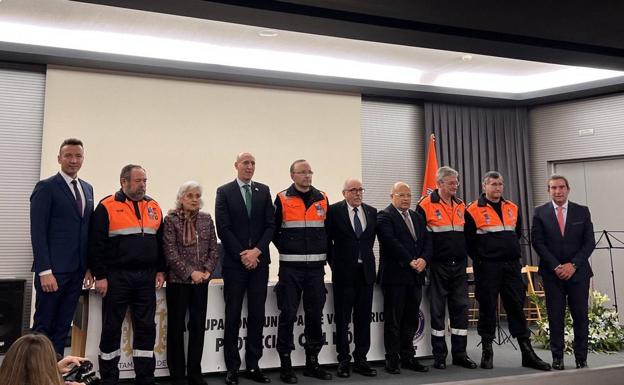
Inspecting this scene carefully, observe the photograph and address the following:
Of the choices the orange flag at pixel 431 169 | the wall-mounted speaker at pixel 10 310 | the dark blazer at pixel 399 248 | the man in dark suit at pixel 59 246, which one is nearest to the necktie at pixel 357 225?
the dark blazer at pixel 399 248

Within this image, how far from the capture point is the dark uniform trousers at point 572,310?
14.1ft

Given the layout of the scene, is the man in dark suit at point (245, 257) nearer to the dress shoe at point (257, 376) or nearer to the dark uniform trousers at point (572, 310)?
the dress shoe at point (257, 376)

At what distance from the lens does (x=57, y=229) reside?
3.54 meters

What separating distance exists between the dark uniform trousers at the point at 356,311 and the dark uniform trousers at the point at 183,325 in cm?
105

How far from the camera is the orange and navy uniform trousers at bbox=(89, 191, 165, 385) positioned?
356 centimetres

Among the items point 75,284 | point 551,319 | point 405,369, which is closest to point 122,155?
point 75,284

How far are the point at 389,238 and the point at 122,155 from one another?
368cm

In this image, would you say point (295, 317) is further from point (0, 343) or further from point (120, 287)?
point (0, 343)

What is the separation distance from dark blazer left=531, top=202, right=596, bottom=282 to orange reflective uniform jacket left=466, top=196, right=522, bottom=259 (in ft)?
0.67

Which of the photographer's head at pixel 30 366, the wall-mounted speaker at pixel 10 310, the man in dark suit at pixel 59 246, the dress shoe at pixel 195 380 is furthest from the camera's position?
the wall-mounted speaker at pixel 10 310

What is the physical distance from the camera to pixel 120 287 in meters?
3.56

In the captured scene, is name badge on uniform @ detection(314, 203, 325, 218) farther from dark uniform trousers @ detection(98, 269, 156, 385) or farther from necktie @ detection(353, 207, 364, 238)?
dark uniform trousers @ detection(98, 269, 156, 385)

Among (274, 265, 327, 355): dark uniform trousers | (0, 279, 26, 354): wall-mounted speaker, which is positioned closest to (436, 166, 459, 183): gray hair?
(274, 265, 327, 355): dark uniform trousers

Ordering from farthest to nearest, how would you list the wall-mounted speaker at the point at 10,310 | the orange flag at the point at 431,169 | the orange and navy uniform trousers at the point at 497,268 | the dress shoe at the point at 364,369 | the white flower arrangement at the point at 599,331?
1. the orange flag at the point at 431,169
2. the white flower arrangement at the point at 599,331
3. the wall-mounted speaker at the point at 10,310
4. the orange and navy uniform trousers at the point at 497,268
5. the dress shoe at the point at 364,369
